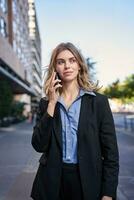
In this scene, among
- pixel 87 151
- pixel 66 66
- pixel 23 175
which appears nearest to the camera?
pixel 87 151

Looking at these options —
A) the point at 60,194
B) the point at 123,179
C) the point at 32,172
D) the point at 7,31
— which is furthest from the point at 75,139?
the point at 7,31

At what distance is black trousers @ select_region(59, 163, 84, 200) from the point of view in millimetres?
3012

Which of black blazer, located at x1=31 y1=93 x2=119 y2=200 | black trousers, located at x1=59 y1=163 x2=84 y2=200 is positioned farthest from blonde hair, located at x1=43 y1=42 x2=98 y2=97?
black trousers, located at x1=59 y1=163 x2=84 y2=200

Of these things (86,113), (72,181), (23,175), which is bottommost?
(23,175)

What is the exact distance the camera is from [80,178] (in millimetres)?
2988

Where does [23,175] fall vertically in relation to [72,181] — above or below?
below

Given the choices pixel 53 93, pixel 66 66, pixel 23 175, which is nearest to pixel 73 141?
pixel 53 93

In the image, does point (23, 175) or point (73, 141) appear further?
point (23, 175)

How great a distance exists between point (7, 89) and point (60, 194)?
38.9 m

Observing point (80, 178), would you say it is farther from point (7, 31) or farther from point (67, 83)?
point (7, 31)

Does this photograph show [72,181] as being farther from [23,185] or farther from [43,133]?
[23,185]

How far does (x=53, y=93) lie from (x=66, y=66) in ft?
0.66

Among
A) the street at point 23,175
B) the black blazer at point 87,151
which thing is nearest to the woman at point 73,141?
the black blazer at point 87,151

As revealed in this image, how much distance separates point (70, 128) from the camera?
121 inches
